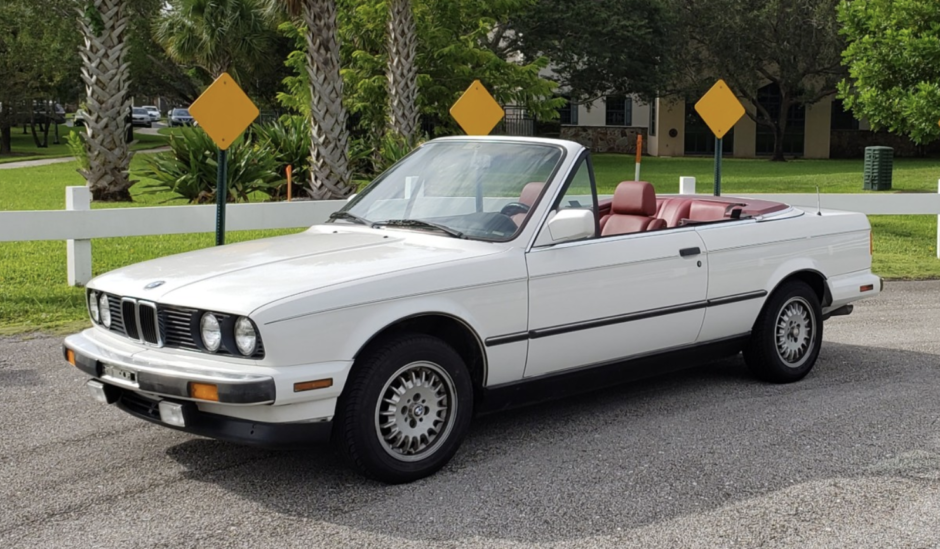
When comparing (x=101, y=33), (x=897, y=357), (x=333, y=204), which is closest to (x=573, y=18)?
(x=101, y=33)

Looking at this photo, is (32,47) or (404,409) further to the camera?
(32,47)

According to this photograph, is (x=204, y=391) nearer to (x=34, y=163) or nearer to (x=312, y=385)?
(x=312, y=385)

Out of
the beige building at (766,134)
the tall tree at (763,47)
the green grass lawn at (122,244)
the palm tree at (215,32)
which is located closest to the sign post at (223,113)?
the green grass lawn at (122,244)

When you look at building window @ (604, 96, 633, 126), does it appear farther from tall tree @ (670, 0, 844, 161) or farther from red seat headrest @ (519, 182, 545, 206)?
red seat headrest @ (519, 182, 545, 206)

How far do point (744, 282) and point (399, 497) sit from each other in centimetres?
297

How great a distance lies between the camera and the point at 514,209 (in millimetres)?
5957

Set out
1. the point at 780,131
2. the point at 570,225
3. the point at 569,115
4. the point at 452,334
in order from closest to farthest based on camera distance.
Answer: the point at 452,334 < the point at 570,225 < the point at 780,131 < the point at 569,115

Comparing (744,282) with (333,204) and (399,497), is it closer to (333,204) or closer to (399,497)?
(399,497)

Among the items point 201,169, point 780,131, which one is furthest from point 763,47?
point 201,169

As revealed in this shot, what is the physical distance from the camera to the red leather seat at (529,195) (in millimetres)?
5863

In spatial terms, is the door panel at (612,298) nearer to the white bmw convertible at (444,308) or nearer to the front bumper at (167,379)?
the white bmw convertible at (444,308)

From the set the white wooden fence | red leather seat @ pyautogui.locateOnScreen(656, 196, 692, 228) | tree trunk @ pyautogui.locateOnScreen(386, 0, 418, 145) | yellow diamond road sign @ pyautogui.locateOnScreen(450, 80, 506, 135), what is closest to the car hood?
red leather seat @ pyautogui.locateOnScreen(656, 196, 692, 228)

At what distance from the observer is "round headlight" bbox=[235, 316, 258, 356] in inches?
183

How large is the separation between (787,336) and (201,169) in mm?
12093
